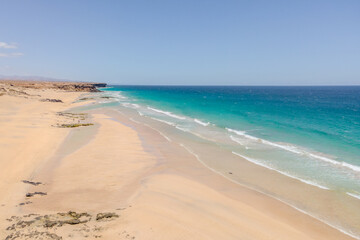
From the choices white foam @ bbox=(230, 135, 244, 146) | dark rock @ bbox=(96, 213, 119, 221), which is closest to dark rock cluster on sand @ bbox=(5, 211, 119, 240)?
dark rock @ bbox=(96, 213, 119, 221)

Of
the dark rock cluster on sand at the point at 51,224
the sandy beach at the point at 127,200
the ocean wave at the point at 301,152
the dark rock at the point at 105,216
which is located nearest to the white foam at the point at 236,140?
the ocean wave at the point at 301,152

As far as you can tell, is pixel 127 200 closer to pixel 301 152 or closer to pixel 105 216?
pixel 105 216

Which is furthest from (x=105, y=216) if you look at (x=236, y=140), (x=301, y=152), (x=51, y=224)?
(x=236, y=140)

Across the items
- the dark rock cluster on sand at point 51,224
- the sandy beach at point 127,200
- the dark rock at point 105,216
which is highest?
the dark rock cluster on sand at point 51,224

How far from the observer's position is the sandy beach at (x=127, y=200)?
752cm

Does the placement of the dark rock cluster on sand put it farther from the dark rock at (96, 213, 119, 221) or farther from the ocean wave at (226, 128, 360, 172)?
the ocean wave at (226, 128, 360, 172)

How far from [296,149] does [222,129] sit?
10193 mm

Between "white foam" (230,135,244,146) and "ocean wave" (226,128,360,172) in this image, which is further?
"white foam" (230,135,244,146)

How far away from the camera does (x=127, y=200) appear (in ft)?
32.0

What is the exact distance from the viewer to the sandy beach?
24.7 ft

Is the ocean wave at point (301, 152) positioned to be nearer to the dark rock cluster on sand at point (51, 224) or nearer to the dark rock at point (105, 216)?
the dark rock at point (105, 216)

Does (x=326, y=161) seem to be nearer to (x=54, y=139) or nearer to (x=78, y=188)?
(x=78, y=188)

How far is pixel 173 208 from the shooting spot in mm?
9305

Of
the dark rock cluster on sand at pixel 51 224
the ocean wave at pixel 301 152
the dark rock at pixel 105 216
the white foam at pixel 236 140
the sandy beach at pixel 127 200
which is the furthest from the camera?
the white foam at pixel 236 140
